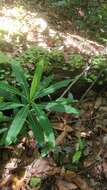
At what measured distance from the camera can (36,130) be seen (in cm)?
310

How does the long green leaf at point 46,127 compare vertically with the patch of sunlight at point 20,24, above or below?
below

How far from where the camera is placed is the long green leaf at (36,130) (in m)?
3.06

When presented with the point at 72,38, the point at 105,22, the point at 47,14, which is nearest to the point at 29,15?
the point at 47,14

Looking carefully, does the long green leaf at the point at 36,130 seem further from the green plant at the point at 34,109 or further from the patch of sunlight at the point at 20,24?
the patch of sunlight at the point at 20,24

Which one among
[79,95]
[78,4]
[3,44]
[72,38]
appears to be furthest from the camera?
[78,4]

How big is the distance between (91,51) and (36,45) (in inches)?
28.9

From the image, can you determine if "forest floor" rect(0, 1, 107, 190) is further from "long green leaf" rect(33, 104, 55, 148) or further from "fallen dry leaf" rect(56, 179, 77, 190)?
"long green leaf" rect(33, 104, 55, 148)

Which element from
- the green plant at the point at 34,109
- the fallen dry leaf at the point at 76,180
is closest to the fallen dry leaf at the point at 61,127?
the green plant at the point at 34,109

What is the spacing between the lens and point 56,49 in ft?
14.9

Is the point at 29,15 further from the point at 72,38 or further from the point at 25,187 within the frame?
the point at 25,187

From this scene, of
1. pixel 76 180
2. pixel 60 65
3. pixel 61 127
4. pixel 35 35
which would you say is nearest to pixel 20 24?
pixel 35 35

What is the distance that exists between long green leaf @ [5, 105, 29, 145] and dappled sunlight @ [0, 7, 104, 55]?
58.8 inches

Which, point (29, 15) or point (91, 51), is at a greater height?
point (29, 15)

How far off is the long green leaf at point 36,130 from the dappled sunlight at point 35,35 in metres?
1.51
